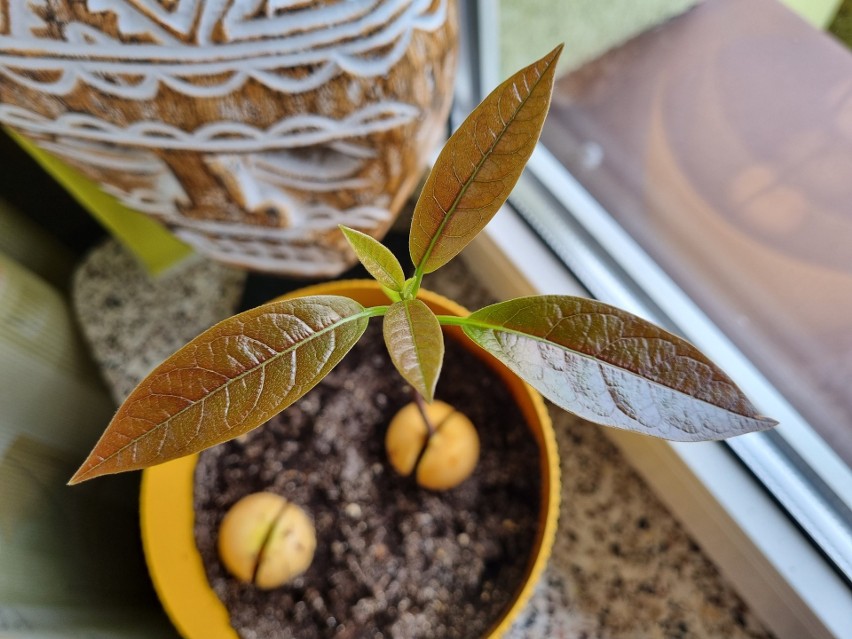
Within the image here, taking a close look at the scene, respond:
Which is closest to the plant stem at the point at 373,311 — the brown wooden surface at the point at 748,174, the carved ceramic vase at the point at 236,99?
the carved ceramic vase at the point at 236,99

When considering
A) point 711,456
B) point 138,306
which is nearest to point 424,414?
point 711,456

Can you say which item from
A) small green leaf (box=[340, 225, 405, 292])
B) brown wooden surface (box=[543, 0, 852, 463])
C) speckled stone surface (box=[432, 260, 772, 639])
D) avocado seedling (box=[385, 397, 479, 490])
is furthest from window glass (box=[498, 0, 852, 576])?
small green leaf (box=[340, 225, 405, 292])

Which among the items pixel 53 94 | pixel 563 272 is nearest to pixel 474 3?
pixel 563 272

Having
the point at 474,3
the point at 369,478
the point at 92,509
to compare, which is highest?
the point at 474,3

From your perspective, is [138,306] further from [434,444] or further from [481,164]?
[481,164]

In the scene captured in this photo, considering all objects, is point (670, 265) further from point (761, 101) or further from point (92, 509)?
point (92, 509)

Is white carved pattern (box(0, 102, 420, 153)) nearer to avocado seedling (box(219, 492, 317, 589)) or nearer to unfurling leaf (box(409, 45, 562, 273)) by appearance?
unfurling leaf (box(409, 45, 562, 273))

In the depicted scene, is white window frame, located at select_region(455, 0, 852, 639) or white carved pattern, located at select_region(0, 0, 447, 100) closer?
white carved pattern, located at select_region(0, 0, 447, 100)
